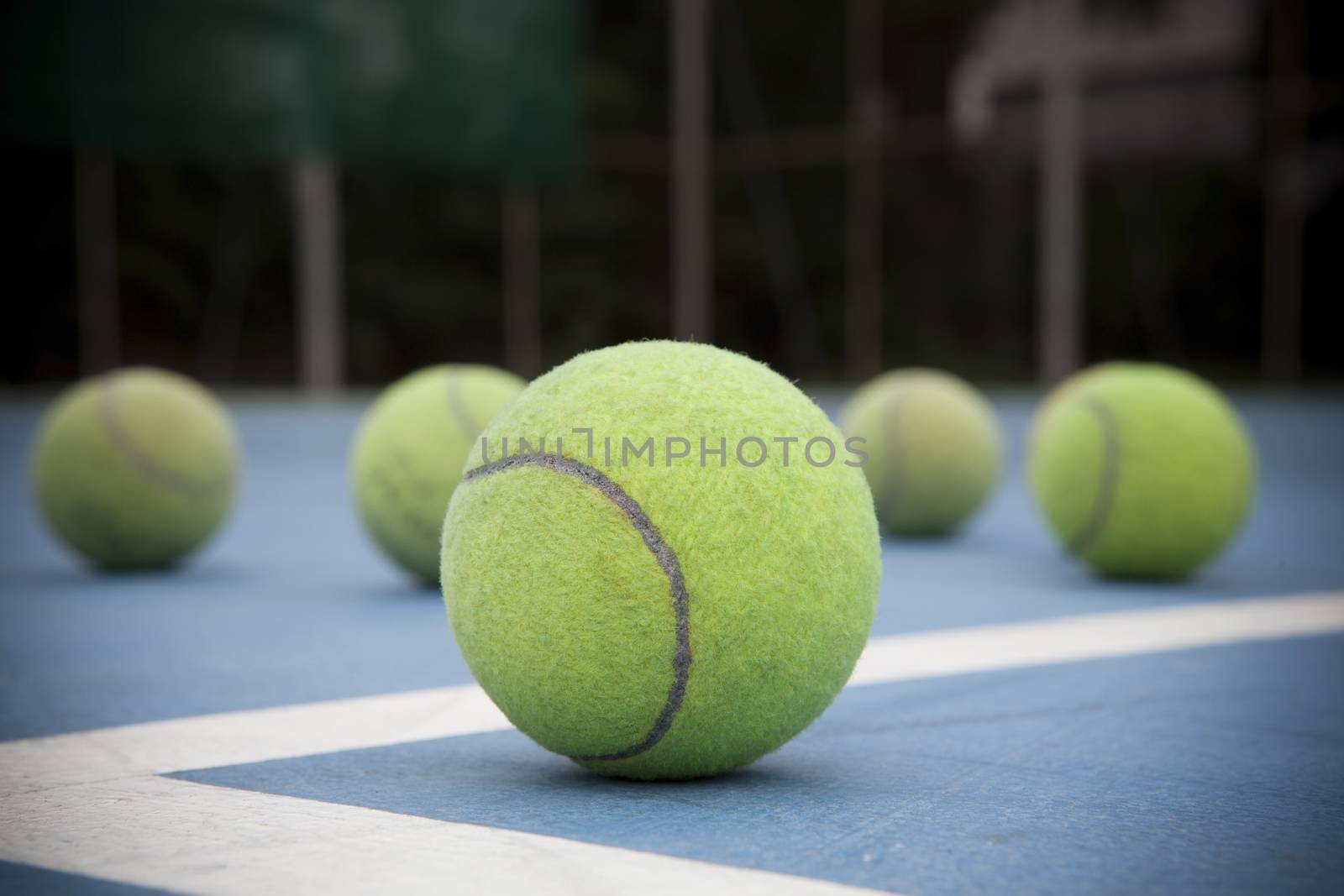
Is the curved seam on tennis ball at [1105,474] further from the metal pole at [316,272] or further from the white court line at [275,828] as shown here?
the metal pole at [316,272]

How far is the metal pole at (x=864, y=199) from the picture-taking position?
61.2 feet

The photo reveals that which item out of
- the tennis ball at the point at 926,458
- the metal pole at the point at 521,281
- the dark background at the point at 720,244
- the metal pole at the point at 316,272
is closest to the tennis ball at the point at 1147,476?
the tennis ball at the point at 926,458

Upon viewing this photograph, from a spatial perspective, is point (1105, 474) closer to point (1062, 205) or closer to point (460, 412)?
point (460, 412)

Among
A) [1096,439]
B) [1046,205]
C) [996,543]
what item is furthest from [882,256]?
[1096,439]

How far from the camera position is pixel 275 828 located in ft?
10.3

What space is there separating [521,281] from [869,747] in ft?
48.9

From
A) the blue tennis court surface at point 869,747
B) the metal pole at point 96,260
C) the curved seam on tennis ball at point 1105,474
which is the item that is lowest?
the blue tennis court surface at point 869,747

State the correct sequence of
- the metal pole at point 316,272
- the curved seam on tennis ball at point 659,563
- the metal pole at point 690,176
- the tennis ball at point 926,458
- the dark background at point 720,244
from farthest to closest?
the metal pole at point 690,176, the metal pole at point 316,272, the dark background at point 720,244, the tennis ball at point 926,458, the curved seam on tennis ball at point 659,563

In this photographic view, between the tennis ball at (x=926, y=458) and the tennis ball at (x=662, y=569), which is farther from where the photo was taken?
the tennis ball at (x=926, y=458)

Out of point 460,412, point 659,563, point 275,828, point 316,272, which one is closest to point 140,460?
point 460,412

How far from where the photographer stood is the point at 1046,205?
16812mm

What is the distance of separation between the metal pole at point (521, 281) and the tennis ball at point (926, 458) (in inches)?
361

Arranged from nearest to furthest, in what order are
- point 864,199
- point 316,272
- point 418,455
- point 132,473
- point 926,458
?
point 418,455 < point 132,473 < point 926,458 < point 316,272 < point 864,199

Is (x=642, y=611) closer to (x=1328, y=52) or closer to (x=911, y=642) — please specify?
(x=911, y=642)
